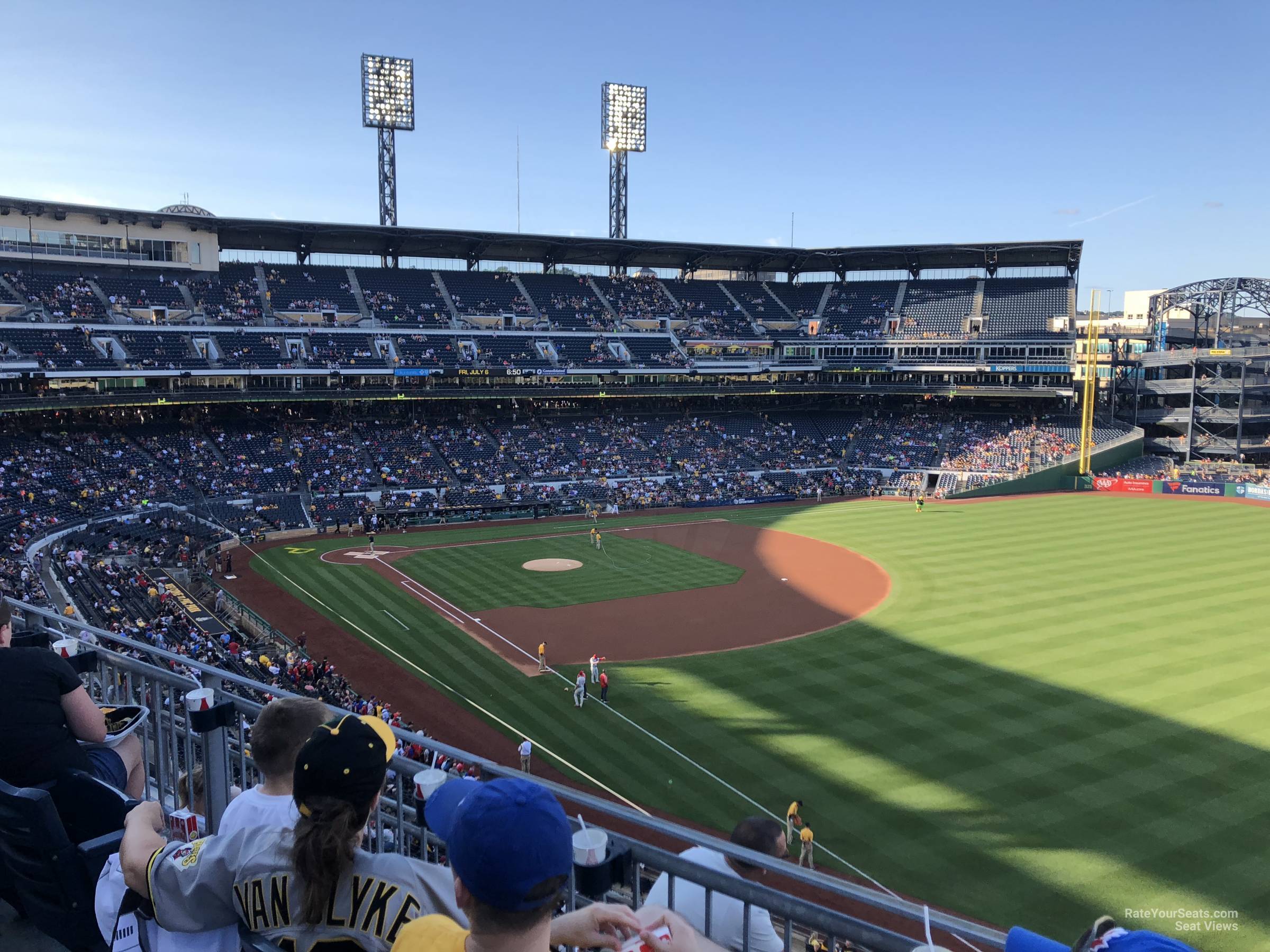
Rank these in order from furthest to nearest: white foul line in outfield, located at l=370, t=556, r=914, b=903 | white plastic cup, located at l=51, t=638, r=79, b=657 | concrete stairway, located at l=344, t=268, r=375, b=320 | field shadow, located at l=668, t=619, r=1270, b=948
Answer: concrete stairway, located at l=344, t=268, r=375, b=320 < white foul line in outfield, located at l=370, t=556, r=914, b=903 < field shadow, located at l=668, t=619, r=1270, b=948 < white plastic cup, located at l=51, t=638, r=79, b=657

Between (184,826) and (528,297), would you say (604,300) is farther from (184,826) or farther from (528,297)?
(184,826)

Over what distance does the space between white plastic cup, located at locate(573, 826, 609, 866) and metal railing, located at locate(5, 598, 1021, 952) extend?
43 millimetres

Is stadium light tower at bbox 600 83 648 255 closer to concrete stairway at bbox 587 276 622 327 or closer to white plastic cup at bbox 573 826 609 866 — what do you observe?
concrete stairway at bbox 587 276 622 327

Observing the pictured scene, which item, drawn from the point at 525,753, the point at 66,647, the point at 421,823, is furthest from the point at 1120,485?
the point at 66,647

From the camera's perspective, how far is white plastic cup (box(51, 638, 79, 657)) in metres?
6.81

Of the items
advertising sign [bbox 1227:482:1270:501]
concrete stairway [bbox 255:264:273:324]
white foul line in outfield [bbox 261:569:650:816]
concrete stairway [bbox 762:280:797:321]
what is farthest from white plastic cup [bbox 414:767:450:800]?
concrete stairway [bbox 762:280:797:321]

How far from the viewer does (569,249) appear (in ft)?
248

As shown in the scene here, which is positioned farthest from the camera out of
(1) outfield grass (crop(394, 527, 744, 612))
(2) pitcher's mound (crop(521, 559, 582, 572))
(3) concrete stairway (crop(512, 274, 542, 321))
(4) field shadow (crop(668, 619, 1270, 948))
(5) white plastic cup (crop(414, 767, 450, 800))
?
(3) concrete stairway (crop(512, 274, 542, 321))

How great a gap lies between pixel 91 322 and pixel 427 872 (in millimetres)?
59216

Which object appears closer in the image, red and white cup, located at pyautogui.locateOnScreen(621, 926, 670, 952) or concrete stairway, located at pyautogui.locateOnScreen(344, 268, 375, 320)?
red and white cup, located at pyautogui.locateOnScreen(621, 926, 670, 952)

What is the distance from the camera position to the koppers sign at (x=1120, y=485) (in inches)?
2404

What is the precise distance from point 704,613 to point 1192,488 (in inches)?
1803

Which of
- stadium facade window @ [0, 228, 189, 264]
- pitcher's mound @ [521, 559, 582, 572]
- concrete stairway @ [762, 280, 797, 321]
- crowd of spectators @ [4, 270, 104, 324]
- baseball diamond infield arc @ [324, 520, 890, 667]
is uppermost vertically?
stadium facade window @ [0, 228, 189, 264]

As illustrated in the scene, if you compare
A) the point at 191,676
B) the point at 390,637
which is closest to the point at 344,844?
the point at 191,676
